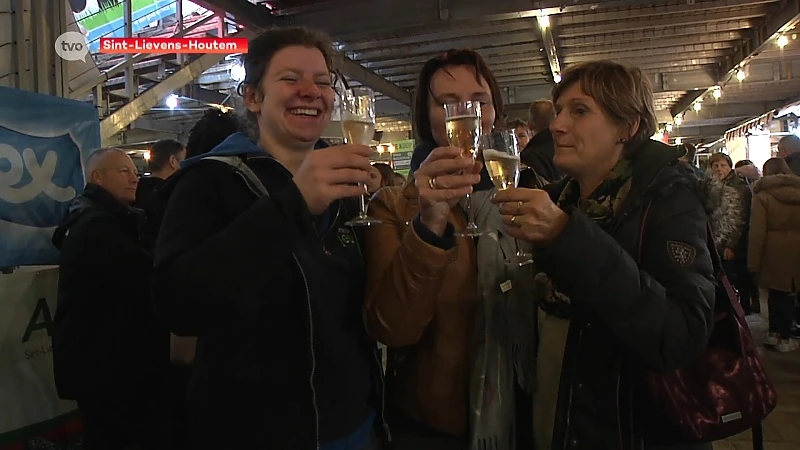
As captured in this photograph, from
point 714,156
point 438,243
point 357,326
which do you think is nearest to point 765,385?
point 438,243

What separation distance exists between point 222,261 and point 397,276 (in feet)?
1.30

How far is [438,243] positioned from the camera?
1.24 m

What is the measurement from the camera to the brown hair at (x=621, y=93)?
56.9 inches

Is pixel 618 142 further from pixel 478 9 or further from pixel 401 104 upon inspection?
pixel 401 104

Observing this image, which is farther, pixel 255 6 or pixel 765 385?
pixel 255 6

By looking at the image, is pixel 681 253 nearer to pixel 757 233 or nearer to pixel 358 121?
pixel 358 121

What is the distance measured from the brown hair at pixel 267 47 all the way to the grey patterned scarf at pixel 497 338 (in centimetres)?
58

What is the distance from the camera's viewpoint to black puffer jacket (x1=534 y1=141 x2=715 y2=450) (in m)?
1.17

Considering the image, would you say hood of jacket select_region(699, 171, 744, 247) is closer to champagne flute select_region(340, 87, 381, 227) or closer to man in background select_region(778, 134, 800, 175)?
champagne flute select_region(340, 87, 381, 227)

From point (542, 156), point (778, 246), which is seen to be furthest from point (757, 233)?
point (542, 156)

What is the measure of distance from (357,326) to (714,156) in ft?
21.2

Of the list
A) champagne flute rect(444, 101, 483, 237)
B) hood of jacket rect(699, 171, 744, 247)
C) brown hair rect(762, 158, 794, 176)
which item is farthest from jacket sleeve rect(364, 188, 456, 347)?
brown hair rect(762, 158, 794, 176)

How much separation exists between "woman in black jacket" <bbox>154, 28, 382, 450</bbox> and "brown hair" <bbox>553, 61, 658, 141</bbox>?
653mm

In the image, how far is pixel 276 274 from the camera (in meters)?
1.18
